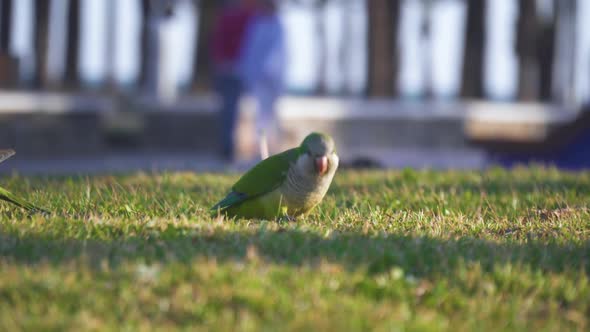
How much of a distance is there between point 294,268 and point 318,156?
1.11 m

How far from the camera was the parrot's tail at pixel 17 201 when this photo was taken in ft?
17.5

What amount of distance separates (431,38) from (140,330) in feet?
46.9

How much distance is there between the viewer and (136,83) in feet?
52.7

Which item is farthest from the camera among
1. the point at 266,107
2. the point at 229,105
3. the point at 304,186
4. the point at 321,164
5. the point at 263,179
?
the point at 229,105

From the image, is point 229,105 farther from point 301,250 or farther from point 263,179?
point 301,250

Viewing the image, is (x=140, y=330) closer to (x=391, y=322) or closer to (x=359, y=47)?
(x=391, y=322)

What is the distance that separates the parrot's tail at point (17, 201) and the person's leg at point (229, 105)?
8162mm

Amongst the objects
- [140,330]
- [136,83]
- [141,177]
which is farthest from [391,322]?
[136,83]

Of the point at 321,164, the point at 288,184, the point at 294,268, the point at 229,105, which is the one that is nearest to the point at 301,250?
the point at 294,268

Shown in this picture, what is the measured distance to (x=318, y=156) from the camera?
505 cm

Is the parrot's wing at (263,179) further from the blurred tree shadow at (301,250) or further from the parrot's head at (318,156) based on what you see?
the blurred tree shadow at (301,250)

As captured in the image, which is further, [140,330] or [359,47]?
[359,47]

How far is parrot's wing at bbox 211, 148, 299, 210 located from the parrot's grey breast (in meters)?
0.06

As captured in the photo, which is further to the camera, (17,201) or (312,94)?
(312,94)
